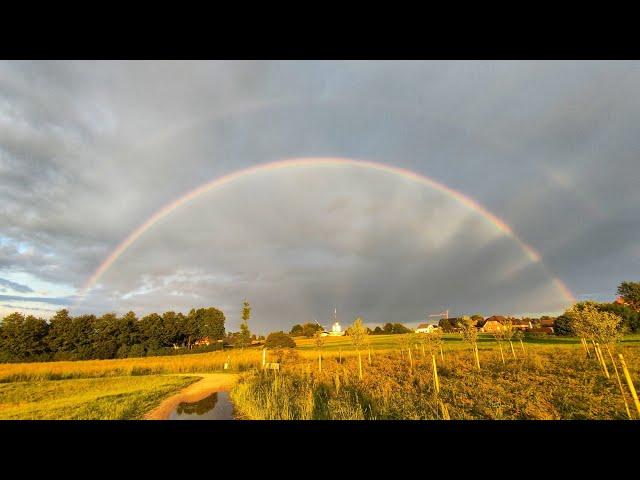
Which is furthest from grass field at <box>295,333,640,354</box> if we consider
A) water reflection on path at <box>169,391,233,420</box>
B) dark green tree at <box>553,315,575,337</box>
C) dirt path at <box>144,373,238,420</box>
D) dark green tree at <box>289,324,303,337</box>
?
dark green tree at <box>289,324,303,337</box>

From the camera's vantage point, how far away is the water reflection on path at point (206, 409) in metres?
10.3

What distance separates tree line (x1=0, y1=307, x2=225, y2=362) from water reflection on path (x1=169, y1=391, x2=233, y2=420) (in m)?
25.3

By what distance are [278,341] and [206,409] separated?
33.9 m

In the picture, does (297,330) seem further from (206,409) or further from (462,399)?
(462,399)

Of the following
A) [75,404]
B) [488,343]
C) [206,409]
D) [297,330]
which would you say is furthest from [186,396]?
[297,330]

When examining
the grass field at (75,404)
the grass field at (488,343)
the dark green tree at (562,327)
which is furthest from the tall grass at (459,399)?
the dark green tree at (562,327)

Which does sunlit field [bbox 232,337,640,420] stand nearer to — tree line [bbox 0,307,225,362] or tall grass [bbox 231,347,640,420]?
tall grass [bbox 231,347,640,420]

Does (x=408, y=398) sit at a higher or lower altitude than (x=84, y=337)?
lower

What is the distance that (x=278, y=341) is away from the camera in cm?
4441

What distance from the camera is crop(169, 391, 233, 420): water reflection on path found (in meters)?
10.3

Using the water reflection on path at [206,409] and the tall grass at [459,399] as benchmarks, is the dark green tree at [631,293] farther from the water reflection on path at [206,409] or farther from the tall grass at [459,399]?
the water reflection on path at [206,409]

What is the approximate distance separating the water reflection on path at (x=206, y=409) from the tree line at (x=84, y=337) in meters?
25.3
